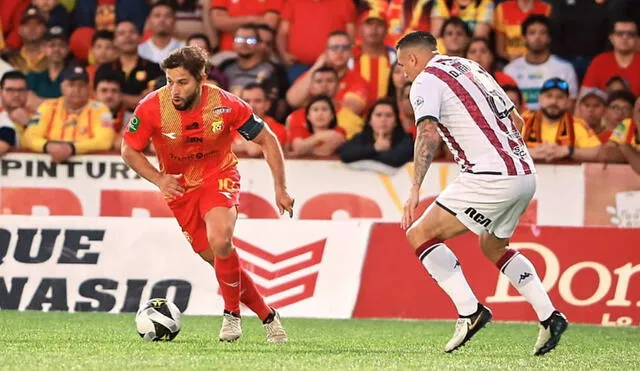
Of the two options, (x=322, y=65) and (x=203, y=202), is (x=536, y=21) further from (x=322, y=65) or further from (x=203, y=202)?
(x=203, y=202)

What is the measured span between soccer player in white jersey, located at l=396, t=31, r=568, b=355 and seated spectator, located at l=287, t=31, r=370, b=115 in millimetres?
6244

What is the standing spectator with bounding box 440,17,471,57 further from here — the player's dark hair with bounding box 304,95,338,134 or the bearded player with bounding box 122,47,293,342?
the bearded player with bounding box 122,47,293,342

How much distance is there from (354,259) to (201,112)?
3.91 m

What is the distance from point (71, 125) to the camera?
14969 millimetres

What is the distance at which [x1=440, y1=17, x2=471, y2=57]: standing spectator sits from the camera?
50.4 ft

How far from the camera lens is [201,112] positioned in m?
9.66

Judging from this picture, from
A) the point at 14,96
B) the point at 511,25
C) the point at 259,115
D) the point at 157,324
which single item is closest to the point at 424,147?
the point at 157,324

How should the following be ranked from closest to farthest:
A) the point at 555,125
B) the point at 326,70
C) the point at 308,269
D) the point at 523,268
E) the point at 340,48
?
the point at 523,268, the point at 308,269, the point at 555,125, the point at 326,70, the point at 340,48

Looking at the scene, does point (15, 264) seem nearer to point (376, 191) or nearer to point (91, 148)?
point (91, 148)

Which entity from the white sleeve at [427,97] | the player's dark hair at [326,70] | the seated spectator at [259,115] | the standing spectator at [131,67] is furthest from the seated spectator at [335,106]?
the white sleeve at [427,97]

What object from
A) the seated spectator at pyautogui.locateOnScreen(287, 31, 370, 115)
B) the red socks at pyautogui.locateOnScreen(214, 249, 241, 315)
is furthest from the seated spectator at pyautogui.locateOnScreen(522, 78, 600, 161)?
the red socks at pyautogui.locateOnScreen(214, 249, 241, 315)

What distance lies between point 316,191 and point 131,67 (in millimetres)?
2728

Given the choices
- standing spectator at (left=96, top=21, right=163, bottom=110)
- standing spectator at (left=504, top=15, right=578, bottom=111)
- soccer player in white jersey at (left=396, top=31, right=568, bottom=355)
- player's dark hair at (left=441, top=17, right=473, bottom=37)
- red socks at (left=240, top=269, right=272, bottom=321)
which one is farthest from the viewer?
standing spectator at (left=96, top=21, right=163, bottom=110)

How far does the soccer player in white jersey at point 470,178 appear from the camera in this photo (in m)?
9.01
